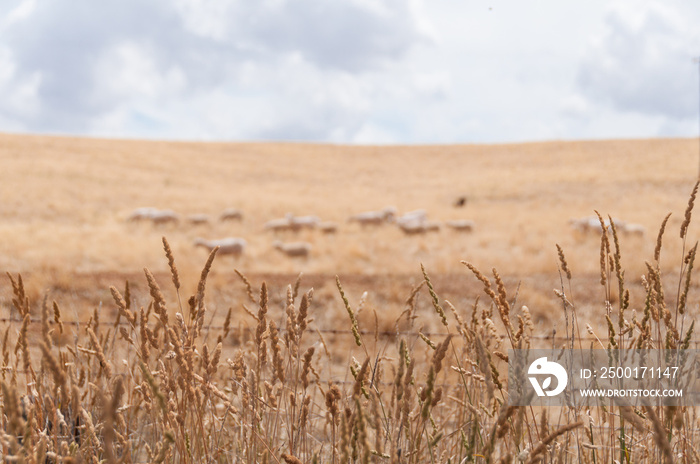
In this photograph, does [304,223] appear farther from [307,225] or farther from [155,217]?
[155,217]

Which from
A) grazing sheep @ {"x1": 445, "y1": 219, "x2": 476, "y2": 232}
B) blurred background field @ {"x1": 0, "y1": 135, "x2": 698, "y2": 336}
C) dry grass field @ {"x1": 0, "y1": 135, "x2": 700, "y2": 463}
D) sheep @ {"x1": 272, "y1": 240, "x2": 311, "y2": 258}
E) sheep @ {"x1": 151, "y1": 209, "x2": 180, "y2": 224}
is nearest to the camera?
dry grass field @ {"x1": 0, "y1": 135, "x2": 700, "y2": 463}

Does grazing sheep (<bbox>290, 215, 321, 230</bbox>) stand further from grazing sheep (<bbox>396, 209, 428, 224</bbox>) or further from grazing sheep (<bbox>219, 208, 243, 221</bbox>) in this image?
grazing sheep (<bbox>219, 208, 243, 221</bbox>)

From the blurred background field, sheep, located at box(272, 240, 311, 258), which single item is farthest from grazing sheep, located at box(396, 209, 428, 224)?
sheep, located at box(272, 240, 311, 258)

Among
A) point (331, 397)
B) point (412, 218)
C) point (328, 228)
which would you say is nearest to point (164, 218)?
point (328, 228)

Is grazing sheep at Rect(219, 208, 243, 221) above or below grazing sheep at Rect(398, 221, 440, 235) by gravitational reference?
above

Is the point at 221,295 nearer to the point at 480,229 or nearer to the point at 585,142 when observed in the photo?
the point at 480,229

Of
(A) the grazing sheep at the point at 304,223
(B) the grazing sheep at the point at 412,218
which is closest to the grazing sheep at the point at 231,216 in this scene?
(A) the grazing sheep at the point at 304,223

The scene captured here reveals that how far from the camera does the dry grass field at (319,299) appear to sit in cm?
135

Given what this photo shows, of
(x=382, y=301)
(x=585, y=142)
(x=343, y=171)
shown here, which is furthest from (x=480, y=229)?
(x=585, y=142)

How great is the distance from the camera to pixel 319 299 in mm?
A: 7652

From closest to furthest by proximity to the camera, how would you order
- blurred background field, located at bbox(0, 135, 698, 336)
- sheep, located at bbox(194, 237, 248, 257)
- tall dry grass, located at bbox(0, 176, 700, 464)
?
1. tall dry grass, located at bbox(0, 176, 700, 464)
2. blurred background field, located at bbox(0, 135, 698, 336)
3. sheep, located at bbox(194, 237, 248, 257)

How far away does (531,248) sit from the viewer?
14461 mm

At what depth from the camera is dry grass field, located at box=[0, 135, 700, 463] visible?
1.35 meters

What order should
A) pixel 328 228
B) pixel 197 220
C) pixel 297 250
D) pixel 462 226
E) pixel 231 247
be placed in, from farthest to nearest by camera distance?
pixel 197 220, pixel 328 228, pixel 462 226, pixel 297 250, pixel 231 247
